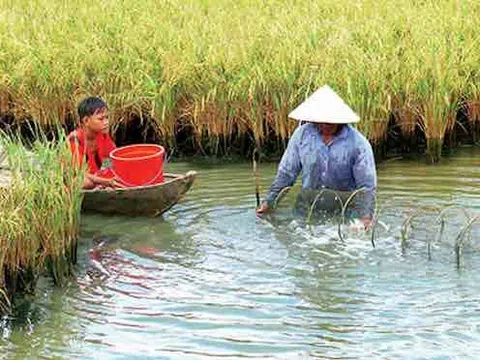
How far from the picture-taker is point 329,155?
6.46 meters

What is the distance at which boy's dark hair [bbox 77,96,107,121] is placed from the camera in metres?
6.93

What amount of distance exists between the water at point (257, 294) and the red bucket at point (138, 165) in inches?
11.6

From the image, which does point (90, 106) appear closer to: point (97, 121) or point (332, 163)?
point (97, 121)

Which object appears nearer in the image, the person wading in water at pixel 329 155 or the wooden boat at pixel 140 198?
the person wading in water at pixel 329 155

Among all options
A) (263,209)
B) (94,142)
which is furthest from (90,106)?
Result: (263,209)

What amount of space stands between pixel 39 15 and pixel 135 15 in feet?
3.69

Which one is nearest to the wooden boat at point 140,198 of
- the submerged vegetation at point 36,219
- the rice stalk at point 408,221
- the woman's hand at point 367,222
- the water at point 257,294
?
the water at point 257,294

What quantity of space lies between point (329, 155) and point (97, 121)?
1632mm

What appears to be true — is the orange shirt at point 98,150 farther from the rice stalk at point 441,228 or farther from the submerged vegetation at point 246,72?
the rice stalk at point 441,228

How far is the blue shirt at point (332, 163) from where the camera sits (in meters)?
6.36

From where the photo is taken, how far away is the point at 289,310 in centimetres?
532

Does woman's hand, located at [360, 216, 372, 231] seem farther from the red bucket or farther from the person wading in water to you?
the red bucket

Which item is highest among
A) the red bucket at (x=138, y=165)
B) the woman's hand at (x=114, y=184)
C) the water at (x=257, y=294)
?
the red bucket at (x=138, y=165)

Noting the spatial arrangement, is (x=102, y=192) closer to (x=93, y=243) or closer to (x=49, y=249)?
(x=93, y=243)
